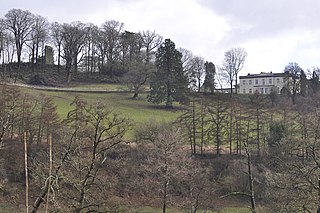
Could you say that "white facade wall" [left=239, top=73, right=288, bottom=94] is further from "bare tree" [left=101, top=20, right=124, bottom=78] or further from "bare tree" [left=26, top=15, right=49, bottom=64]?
"bare tree" [left=26, top=15, right=49, bottom=64]

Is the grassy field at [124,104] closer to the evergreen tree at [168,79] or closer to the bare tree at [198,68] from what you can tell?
the evergreen tree at [168,79]

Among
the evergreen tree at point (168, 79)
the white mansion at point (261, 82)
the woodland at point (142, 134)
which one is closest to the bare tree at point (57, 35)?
the woodland at point (142, 134)

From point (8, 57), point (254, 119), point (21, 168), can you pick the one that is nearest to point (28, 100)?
point (21, 168)

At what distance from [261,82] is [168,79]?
35573 millimetres

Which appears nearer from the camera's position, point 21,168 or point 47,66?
point 21,168

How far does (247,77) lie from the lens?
283ft

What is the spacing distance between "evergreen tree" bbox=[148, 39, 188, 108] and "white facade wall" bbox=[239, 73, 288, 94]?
2807 centimetres

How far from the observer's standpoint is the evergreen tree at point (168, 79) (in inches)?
2169

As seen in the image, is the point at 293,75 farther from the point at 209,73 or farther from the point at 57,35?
the point at 57,35

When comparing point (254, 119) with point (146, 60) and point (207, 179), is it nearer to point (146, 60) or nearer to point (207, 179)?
point (207, 179)

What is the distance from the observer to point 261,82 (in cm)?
8438

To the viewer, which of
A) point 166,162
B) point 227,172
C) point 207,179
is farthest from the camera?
point 227,172

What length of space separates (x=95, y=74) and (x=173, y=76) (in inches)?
929

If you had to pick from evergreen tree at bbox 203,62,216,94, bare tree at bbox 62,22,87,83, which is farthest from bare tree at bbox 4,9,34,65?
evergreen tree at bbox 203,62,216,94
